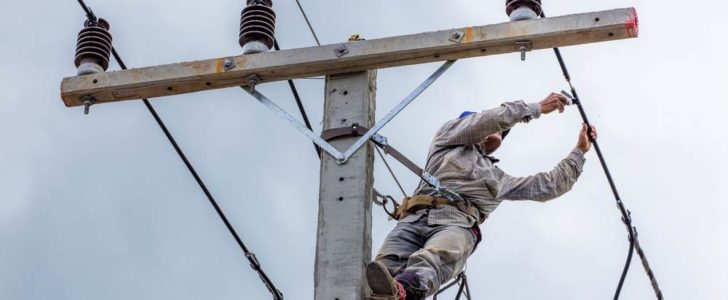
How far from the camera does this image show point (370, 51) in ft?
31.8

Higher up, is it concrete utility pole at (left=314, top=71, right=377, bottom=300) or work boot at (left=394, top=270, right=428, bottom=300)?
concrete utility pole at (left=314, top=71, right=377, bottom=300)

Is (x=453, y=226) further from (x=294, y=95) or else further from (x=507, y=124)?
(x=294, y=95)

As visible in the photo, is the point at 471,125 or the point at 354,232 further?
the point at 471,125

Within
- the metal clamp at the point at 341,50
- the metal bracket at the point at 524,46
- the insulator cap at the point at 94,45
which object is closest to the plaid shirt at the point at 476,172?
the metal bracket at the point at 524,46

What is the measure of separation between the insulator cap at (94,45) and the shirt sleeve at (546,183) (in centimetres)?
267

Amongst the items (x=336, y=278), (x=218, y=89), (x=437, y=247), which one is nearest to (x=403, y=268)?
(x=437, y=247)

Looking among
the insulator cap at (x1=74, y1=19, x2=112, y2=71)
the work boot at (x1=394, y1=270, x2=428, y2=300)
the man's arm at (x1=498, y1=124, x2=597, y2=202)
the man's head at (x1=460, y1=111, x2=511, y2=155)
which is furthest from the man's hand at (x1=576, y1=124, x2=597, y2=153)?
the insulator cap at (x1=74, y1=19, x2=112, y2=71)

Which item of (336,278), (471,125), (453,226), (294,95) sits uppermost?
(294,95)

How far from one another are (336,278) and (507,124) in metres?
1.70

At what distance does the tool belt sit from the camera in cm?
999

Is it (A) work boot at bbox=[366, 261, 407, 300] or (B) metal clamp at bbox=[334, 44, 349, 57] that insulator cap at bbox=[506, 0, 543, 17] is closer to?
(B) metal clamp at bbox=[334, 44, 349, 57]

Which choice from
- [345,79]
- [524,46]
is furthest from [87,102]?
[524,46]

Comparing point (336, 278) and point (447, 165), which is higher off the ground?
point (447, 165)

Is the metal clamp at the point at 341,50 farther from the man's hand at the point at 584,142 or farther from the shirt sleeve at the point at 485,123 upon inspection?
the man's hand at the point at 584,142
